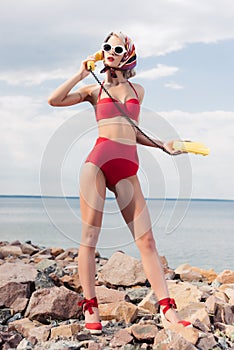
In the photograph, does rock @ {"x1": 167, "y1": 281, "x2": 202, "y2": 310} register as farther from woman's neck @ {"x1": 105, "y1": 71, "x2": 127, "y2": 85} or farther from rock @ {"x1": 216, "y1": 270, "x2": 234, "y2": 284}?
woman's neck @ {"x1": 105, "y1": 71, "x2": 127, "y2": 85}

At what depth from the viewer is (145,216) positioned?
15.7ft

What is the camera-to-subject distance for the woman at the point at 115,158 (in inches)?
184

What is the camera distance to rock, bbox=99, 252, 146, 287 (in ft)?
21.6

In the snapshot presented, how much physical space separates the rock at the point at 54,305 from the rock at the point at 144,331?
767 mm

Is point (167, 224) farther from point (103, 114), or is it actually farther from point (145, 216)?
point (103, 114)

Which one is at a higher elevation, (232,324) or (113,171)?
(113,171)

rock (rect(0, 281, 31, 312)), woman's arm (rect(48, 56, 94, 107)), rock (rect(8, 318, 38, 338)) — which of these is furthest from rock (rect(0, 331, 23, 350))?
woman's arm (rect(48, 56, 94, 107))

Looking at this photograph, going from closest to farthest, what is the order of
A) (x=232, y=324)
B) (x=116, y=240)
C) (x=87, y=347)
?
(x=87, y=347), (x=116, y=240), (x=232, y=324)

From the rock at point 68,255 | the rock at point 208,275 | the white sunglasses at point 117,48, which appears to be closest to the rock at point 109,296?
the rock at point 208,275

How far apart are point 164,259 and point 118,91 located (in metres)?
4.20

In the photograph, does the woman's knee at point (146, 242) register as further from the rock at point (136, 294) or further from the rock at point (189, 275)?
the rock at point (189, 275)

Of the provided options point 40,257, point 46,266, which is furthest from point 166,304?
point 40,257

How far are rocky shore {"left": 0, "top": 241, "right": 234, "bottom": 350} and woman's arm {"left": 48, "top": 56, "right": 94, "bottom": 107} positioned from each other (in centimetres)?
166

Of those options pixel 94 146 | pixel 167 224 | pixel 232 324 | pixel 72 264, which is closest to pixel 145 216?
pixel 167 224
